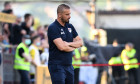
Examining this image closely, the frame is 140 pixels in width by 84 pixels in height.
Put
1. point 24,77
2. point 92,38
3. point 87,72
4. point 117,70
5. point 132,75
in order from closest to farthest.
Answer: point 24,77 < point 87,72 < point 117,70 < point 132,75 < point 92,38

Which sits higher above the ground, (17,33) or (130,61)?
(17,33)

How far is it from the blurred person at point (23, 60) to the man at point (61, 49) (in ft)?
15.9

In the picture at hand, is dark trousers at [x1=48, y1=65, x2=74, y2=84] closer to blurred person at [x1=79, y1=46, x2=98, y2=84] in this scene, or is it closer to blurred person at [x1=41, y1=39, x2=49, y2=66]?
blurred person at [x1=41, y1=39, x2=49, y2=66]

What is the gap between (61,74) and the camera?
28.9ft

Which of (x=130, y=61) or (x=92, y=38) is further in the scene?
(x=92, y=38)

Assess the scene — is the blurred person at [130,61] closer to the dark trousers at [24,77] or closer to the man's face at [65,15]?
the dark trousers at [24,77]

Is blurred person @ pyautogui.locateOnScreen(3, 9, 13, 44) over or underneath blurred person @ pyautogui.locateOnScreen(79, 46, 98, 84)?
over

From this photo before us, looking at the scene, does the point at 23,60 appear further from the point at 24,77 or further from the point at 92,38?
the point at 92,38

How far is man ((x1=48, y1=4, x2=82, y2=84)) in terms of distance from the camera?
28.9 ft

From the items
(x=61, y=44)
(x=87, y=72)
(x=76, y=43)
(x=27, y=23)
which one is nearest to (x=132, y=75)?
(x=87, y=72)

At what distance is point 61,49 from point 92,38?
13486mm

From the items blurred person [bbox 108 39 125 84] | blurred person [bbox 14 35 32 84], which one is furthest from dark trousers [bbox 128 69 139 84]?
blurred person [bbox 14 35 32 84]

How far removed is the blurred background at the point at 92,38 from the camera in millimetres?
14734

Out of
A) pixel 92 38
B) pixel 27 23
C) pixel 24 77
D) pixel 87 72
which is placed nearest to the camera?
pixel 24 77
